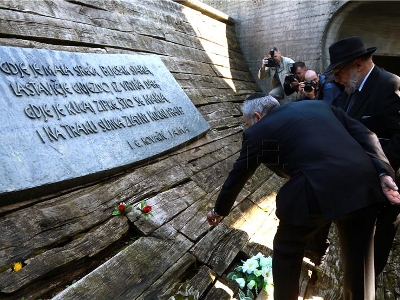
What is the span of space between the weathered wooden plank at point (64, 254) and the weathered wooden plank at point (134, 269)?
133 mm

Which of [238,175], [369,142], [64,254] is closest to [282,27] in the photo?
[369,142]

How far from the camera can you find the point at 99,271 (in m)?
2.03

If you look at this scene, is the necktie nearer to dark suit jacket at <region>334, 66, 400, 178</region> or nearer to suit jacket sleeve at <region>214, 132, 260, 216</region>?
dark suit jacket at <region>334, 66, 400, 178</region>

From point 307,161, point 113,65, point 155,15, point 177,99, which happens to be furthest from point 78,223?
point 155,15

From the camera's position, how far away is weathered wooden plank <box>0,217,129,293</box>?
5.80 ft

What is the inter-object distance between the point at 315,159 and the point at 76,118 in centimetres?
179

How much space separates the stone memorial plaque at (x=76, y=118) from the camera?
2.26m

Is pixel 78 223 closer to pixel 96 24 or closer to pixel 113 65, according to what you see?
pixel 113 65

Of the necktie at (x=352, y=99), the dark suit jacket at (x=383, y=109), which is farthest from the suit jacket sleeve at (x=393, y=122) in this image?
the necktie at (x=352, y=99)

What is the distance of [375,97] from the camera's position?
8.20 feet

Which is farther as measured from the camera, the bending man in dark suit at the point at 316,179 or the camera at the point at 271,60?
the camera at the point at 271,60

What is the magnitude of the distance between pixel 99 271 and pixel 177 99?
92.1 inches

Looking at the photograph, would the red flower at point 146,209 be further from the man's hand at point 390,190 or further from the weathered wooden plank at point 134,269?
the man's hand at point 390,190

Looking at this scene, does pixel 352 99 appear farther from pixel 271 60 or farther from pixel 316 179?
pixel 271 60
